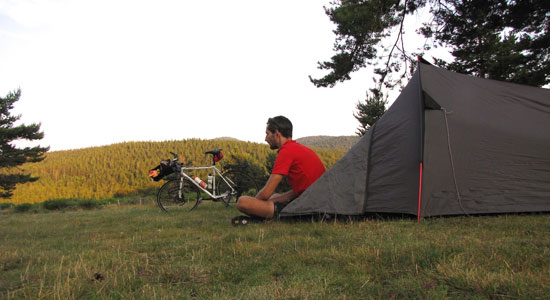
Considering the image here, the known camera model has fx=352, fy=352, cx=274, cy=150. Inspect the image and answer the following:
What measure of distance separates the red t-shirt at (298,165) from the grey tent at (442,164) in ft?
0.68

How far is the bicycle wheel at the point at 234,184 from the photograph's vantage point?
319 inches

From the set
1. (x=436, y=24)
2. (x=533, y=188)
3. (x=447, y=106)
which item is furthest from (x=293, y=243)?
(x=436, y=24)

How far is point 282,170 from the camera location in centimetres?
428

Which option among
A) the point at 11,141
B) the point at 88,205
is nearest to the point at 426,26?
the point at 88,205

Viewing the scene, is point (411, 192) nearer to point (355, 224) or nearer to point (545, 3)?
point (355, 224)

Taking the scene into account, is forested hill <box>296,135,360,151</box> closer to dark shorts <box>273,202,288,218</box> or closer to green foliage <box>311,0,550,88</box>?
green foliage <box>311,0,550,88</box>

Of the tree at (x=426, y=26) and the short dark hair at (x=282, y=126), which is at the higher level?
the tree at (x=426, y=26)

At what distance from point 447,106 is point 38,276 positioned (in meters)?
4.85

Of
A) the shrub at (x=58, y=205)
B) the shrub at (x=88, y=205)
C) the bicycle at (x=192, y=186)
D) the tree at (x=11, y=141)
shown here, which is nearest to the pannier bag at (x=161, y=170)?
the bicycle at (x=192, y=186)

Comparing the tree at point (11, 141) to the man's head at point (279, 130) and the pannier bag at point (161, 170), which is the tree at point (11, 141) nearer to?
the pannier bag at point (161, 170)

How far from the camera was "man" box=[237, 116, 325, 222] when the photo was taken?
169 inches

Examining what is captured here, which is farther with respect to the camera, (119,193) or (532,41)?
(119,193)

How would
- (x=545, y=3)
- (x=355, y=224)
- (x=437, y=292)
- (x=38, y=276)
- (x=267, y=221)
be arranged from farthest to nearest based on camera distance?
(x=545, y=3), (x=267, y=221), (x=355, y=224), (x=38, y=276), (x=437, y=292)

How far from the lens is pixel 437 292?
1871mm
